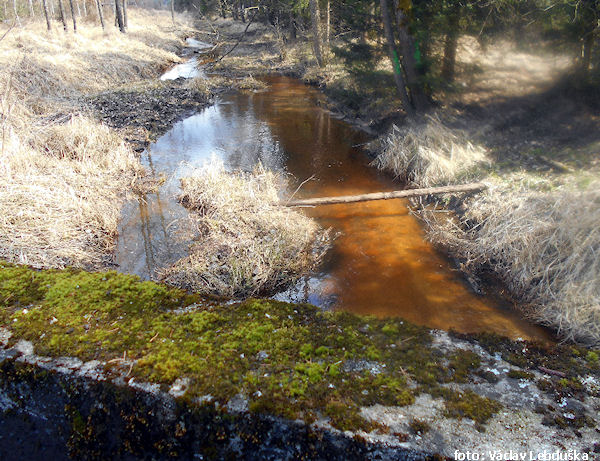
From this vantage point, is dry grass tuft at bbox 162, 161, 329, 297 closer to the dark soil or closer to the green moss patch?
the green moss patch

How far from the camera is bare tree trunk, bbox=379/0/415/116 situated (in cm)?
984

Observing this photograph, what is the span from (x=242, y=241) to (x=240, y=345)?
8.61ft

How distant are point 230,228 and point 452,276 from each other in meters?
3.25

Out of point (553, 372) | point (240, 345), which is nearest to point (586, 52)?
point (553, 372)

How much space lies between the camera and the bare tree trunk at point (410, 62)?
384 inches

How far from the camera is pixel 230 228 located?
240 inches

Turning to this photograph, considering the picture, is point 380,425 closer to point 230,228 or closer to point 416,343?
point 416,343

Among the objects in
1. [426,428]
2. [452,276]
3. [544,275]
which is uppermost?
[426,428]

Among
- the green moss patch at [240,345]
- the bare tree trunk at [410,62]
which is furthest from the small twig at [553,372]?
the bare tree trunk at [410,62]

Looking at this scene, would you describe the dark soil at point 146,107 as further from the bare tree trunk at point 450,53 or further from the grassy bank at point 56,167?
the bare tree trunk at point 450,53

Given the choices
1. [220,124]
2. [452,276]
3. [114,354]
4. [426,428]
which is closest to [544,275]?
[452,276]

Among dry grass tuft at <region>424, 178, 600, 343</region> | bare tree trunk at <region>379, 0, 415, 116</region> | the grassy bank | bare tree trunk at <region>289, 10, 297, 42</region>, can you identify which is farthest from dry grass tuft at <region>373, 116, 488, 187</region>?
bare tree trunk at <region>289, 10, 297, 42</region>

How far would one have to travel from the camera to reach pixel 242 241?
18.6ft

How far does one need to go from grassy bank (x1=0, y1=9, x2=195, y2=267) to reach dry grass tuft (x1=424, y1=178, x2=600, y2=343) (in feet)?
17.8
